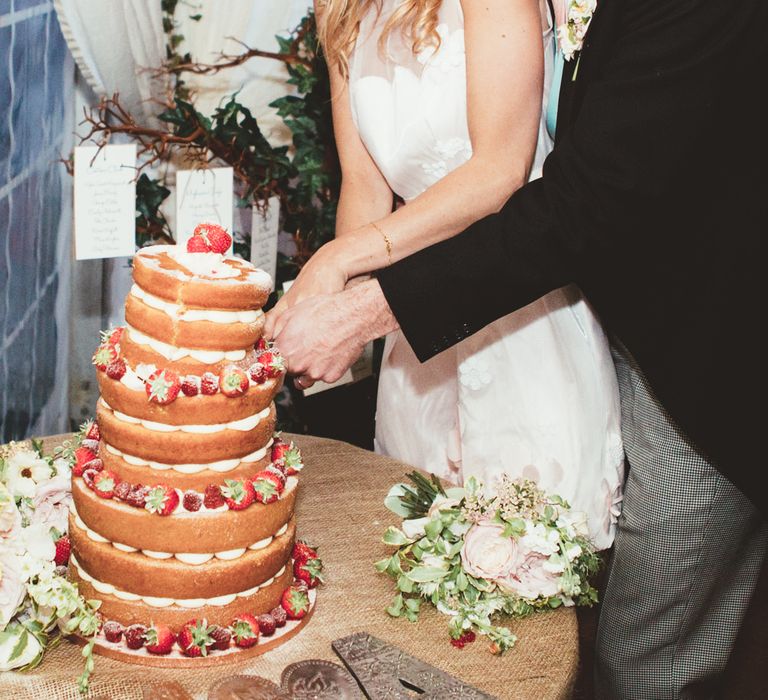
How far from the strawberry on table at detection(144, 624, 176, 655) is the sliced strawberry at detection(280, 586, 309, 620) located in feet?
0.64

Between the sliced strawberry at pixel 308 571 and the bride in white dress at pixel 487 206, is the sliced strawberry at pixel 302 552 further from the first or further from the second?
the bride in white dress at pixel 487 206

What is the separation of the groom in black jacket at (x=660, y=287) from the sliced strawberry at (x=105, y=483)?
0.49 m

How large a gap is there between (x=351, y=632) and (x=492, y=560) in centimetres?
25

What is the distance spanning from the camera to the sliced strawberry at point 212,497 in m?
1.33

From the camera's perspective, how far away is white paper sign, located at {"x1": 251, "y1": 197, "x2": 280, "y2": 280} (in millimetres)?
3010

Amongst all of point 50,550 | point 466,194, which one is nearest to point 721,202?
point 466,194

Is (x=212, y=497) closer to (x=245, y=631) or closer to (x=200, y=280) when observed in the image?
(x=245, y=631)

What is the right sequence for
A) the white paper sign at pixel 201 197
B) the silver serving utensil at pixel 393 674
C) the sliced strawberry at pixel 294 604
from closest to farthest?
the silver serving utensil at pixel 393 674
the sliced strawberry at pixel 294 604
the white paper sign at pixel 201 197

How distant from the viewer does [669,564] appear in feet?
5.72

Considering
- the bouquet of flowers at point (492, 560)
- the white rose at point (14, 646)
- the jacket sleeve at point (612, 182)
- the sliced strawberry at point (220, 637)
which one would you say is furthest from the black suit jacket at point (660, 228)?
the white rose at point (14, 646)

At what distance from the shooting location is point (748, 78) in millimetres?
1526

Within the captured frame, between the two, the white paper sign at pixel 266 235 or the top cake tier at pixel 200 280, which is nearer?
the top cake tier at pixel 200 280

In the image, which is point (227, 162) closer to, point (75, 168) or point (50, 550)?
point (75, 168)

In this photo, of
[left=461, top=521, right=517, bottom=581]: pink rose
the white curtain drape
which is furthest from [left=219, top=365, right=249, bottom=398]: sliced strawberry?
the white curtain drape
